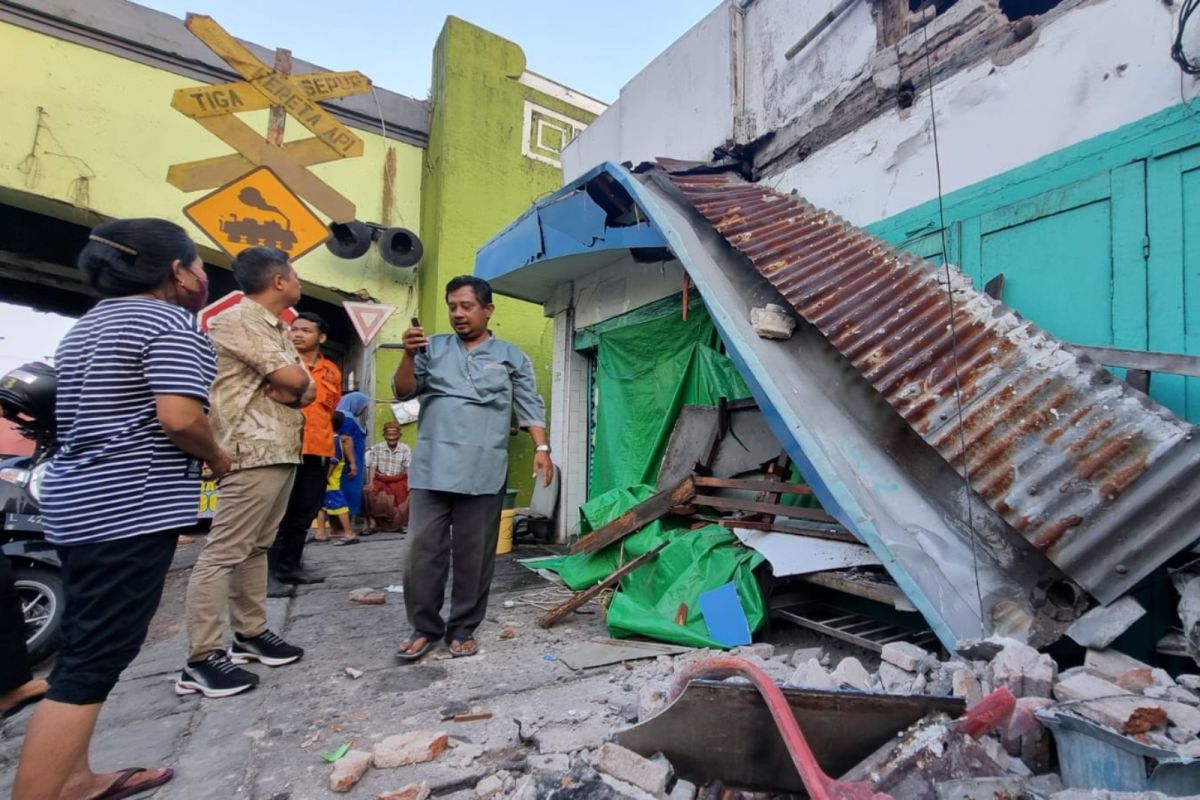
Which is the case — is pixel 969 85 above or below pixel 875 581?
above

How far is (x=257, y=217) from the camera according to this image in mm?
4359

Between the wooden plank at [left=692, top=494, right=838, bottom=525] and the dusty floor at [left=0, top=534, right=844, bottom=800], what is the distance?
0.65 metres

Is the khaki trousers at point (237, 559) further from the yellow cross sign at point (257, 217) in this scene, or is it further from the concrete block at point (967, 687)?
the concrete block at point (967, 687)

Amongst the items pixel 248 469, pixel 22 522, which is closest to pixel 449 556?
pixel 248 469

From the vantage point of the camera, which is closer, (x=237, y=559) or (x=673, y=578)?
(x=237, y=559)

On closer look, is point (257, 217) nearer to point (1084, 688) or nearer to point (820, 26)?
point (820, 26)

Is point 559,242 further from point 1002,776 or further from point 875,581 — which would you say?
point 1002,776

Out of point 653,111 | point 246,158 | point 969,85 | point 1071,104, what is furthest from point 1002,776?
point 246,158

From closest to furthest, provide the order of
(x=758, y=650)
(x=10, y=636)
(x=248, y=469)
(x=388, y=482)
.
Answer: (x=10, y=636), (x=248, y=469), (x=758, y=650), (x=388, y=482)

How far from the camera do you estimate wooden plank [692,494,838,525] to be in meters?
3.20

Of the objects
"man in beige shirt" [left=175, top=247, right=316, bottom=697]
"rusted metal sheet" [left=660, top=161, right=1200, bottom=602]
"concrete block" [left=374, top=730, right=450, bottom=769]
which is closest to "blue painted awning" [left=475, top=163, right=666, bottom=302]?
"rusted metal sheet" [left=660, top=161, right=1200, bottom=602]

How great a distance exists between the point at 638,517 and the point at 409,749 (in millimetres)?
2252

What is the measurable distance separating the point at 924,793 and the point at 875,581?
141cm

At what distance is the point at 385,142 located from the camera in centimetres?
921
